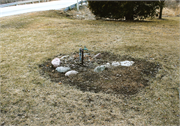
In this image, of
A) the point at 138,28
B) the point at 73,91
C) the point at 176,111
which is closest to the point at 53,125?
the point at 73,91

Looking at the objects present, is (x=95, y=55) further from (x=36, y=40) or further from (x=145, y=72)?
(x=36, y=40)

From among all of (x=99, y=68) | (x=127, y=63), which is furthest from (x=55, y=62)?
(x=127, y=63)

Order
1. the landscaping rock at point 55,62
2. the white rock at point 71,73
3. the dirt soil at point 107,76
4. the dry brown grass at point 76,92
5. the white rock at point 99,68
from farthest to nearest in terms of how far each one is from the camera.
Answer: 1. the landscaping rock at point 55,62
2. the white rock at point 99,68
3. the white rock at point 71,73
4. the dirt soil at point 107,76
5. the dry brown grass at point 76,92

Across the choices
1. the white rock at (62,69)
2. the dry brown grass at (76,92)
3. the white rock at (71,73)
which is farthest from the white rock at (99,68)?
the dry brown grass at (76,92)

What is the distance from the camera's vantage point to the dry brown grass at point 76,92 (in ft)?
9.05

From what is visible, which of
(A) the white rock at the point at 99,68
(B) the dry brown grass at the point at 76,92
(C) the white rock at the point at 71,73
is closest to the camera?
(B) the dry brown grass at the point at 76,92

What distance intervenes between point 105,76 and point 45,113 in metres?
1.60

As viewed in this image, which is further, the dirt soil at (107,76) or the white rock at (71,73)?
the white rock at (71,73)

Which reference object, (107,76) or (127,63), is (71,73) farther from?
(127,63)

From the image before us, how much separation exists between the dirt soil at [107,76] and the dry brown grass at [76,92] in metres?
0.16

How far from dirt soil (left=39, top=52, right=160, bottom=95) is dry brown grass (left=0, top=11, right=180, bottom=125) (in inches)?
6.3

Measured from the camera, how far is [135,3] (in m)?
9.57

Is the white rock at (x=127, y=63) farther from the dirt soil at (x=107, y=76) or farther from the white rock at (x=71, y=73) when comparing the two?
the white rock at (x=71, y=73)

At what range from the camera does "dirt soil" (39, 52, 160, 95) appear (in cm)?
354
